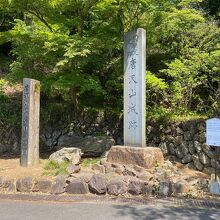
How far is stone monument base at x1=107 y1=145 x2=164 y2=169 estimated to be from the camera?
26.9ft

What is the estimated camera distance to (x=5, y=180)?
7785 millimetres

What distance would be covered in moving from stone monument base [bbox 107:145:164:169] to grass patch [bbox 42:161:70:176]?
112 cm

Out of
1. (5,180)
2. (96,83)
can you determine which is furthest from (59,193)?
(96,83)

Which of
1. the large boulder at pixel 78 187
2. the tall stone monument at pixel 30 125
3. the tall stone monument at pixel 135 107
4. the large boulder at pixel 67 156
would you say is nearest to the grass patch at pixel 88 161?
the large boulder at pixel 67 156

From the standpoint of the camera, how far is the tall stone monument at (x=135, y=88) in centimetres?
855

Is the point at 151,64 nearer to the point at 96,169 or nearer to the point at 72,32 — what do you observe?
the point at 72,32

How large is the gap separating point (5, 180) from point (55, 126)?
4559mm

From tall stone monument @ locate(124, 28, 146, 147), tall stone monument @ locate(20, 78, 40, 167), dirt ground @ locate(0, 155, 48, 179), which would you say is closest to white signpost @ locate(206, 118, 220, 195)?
tall stone monument @ locate(124, 28, 146, 147)

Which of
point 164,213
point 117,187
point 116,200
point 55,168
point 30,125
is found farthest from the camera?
point 30,125

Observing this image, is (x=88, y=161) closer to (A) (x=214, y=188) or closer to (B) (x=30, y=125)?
(B) (x=30, y=125)

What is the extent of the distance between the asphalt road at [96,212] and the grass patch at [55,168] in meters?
1.50

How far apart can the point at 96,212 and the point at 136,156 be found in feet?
8.19

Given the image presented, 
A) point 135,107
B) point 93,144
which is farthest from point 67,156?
point 135,107

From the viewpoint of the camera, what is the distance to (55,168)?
8508mm
